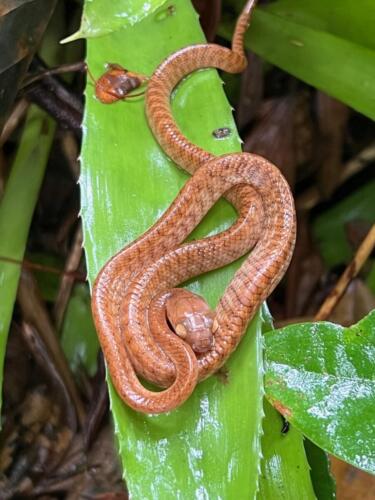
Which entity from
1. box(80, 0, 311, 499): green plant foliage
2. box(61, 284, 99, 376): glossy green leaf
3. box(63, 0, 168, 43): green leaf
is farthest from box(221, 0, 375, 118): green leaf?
box(61, 284, 99, 376): glossy green leaf

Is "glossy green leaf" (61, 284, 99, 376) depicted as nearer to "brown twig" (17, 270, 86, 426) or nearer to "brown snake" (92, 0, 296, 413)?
"brown twig" (17, 270, 86, 426)

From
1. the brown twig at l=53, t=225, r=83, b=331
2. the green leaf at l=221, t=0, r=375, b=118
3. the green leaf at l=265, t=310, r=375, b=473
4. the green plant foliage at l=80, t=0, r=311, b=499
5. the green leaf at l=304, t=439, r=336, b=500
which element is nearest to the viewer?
the green leaf at l=265, t=310, r=375, b=473

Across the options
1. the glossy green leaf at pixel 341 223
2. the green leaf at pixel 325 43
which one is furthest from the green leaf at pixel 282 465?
the glossy green leaf at pixel 341 223

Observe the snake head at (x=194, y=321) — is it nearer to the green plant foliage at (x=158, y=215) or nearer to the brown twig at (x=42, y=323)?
the green plant foliage at (x=158, y=215)

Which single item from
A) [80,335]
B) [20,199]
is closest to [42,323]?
[80,335]

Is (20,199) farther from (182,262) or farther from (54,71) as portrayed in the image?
(182,262)

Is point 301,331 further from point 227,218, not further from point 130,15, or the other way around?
point 130,15
